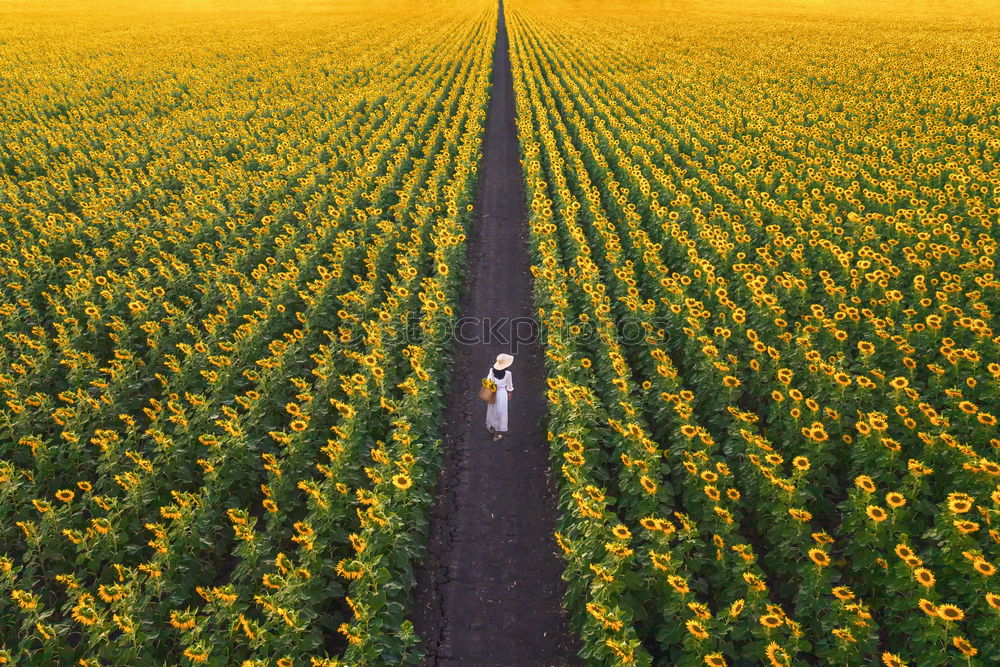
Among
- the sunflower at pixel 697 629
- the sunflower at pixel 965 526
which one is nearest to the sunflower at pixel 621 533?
the sunflower at pixel 697 629

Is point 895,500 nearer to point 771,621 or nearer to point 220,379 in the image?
point 771,621

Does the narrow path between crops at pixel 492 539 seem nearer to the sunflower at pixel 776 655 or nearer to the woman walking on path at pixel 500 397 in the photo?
the woman walking on path at pixel 500 397

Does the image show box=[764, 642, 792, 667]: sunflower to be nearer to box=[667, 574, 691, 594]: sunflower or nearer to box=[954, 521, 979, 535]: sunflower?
box=[667, 574, 691, 594]: sunflower

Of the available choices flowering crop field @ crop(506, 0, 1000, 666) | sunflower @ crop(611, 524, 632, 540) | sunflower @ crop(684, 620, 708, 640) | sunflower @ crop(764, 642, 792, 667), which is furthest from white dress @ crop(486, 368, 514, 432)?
sunflower @ crop(764, 642, 792, 667)

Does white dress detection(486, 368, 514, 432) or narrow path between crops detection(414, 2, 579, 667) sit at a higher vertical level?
white dress detection(486, 368, 514, 432)

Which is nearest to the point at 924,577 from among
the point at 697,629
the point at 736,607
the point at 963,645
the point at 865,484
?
the point at 963,645

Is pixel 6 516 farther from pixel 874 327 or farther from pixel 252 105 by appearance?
pixel 252 105

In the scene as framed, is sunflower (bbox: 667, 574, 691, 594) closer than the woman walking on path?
Yes
